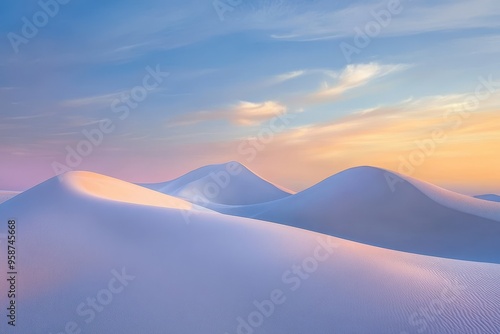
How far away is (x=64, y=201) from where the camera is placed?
1574cm

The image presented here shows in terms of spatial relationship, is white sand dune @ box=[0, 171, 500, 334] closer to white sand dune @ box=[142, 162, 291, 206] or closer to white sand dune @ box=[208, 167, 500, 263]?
white sand dune @ box=[208, 167, 500, 263]

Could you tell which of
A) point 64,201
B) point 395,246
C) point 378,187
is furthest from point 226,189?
point 64,201

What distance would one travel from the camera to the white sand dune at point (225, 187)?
221 feet

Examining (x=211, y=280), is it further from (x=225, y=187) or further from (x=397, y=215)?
(x=225, y=187)

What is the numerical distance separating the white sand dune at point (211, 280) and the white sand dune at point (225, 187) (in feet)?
152

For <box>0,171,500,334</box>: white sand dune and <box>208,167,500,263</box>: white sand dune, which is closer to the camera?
<box>0,171,500,334</box>: white sand dune

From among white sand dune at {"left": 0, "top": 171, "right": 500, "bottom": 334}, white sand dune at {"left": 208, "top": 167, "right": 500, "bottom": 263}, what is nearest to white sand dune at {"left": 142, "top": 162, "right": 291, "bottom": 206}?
white sand dune at {"left": 208, "top": 167, "right": 500, "bottom": 263}

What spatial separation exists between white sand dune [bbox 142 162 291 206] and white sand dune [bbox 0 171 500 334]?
4627cm

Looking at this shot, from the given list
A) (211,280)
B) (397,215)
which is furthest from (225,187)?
(211,280)

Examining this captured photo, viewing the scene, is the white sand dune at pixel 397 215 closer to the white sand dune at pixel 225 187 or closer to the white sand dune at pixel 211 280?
the white sand dune at pixel 211 280

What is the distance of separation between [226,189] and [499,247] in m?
49.8

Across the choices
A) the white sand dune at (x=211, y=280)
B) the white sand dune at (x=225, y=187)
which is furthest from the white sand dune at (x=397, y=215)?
the white sand dune at (x=225, y=187)

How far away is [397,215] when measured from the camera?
31.8m

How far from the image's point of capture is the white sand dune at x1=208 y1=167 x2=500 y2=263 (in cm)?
2774
